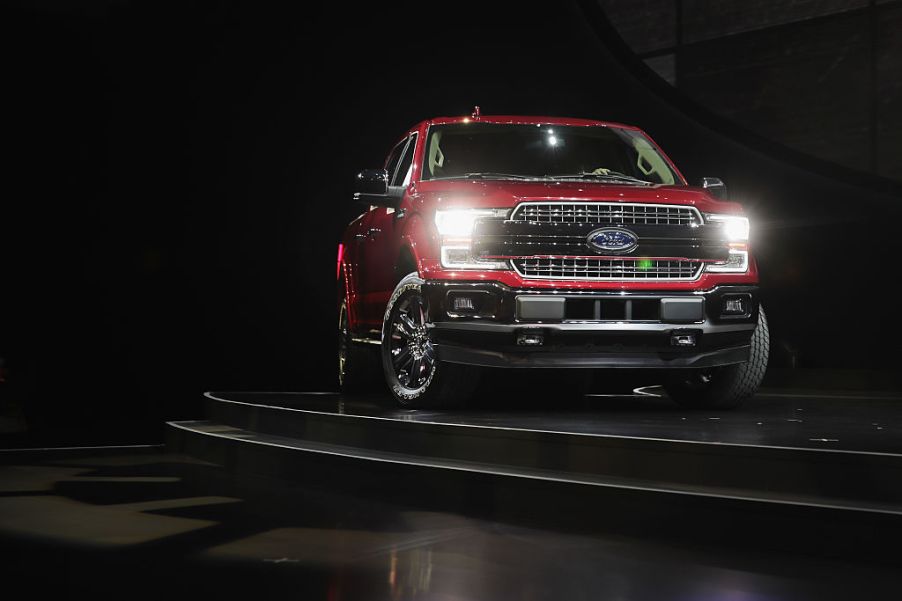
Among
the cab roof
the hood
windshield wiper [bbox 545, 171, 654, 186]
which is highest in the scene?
the cab roof

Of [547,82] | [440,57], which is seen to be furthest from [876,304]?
[440,57]

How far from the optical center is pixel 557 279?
24.0ft

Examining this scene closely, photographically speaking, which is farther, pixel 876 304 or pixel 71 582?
pixel 876 304

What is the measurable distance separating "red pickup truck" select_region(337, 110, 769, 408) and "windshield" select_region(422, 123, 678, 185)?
0.29 feet

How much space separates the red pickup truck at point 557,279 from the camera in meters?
7.27

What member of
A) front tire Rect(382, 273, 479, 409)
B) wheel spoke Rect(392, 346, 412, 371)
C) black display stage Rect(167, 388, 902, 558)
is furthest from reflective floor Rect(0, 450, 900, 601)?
wheel spoke Rect(392, 346, 412, 371)

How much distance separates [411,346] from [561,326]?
1031 millimetres

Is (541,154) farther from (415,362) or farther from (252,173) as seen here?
(252,173)

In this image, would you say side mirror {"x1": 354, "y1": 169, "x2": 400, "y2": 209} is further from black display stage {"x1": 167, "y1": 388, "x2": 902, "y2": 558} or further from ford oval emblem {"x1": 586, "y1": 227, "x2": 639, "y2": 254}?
ford oval emblem {"x1": 586, "y1": 227, "x2": 639, "y2": 254}

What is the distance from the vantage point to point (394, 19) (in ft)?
51.3

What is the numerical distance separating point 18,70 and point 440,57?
4.97 metres

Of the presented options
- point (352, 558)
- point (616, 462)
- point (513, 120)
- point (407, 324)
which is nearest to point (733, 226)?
point (513, 120)

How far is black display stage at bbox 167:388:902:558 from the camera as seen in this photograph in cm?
491

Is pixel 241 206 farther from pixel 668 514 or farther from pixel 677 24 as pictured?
pixel 677 24
